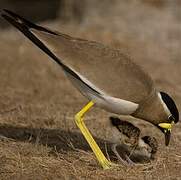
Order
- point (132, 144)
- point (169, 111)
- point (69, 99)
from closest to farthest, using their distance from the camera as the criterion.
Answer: point (169, 111) < point (132, 144) < point (69, 99)

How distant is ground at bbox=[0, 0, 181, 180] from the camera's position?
530 centimetres

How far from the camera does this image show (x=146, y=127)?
A: 7.10 metres

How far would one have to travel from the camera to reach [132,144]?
5.86 m

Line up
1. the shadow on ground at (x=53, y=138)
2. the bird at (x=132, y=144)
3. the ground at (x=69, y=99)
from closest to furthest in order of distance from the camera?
1. the ground at (x=69, y=99)
2. the bird at (x=132, y=144)
3. the shadow on ground at (x=53, y=138)

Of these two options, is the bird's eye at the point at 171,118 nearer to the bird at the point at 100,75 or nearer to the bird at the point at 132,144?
the bird at the point at 100,75

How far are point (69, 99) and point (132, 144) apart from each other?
2705 mm

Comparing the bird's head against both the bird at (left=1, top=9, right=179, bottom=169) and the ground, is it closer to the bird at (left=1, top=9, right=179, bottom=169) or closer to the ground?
the bird at (left=1, top=9, right=179, bottom=169)

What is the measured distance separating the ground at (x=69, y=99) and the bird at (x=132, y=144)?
4.9 inches

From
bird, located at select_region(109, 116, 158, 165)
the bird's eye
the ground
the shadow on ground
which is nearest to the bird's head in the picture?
the bird's eye

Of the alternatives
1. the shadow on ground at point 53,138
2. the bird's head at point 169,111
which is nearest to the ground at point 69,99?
the shadow on ground at point 53,138

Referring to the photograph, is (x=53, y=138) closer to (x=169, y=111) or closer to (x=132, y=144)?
(x=132, y=144)

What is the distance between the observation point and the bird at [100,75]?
539 cm

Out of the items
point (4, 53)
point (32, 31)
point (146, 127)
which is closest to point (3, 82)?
point (4, 53)

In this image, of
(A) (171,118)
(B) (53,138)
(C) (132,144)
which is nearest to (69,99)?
(B) (53,138)
